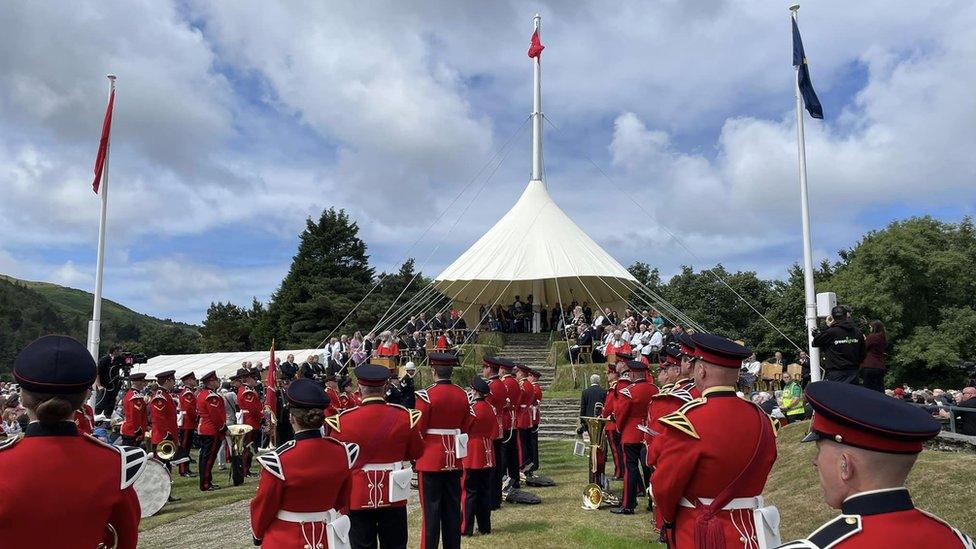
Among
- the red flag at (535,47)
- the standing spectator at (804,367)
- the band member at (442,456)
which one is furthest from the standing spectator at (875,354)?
the red flag at (535,47)

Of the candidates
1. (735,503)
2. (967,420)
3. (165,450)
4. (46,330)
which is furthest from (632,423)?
(46,330)

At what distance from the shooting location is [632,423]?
920 centimetres

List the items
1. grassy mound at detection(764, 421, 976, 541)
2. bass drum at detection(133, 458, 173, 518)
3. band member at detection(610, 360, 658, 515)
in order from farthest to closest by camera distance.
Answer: band member at detection(610, 360, 658, 515) → bass drum at detection(133, 458, 173, 518) → grassy mound at detection(764, 421, 976, 541)

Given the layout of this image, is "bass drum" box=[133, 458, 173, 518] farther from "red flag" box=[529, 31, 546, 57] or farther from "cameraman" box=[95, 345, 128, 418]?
"red flag" box=[529, 31, 546, 57]

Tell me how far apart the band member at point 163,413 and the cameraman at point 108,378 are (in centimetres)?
159

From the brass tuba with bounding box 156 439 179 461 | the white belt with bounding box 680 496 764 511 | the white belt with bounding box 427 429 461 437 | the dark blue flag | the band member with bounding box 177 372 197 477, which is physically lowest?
the brass tuba with bounding box 156 439 179 461

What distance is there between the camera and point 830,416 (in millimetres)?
2080

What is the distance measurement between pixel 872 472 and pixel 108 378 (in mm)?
14864

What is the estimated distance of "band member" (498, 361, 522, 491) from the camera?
1094 centimetres

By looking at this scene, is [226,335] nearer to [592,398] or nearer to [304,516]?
[592,398]

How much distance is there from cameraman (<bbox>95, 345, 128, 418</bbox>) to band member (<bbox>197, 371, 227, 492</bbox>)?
2525 mm

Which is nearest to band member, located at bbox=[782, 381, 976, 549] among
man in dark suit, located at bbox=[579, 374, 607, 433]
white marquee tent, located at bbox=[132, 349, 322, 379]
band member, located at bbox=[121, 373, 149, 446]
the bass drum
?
the bass drum

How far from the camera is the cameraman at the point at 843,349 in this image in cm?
938

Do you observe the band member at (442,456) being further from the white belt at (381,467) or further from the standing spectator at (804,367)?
the standing spectator at (804,367)
